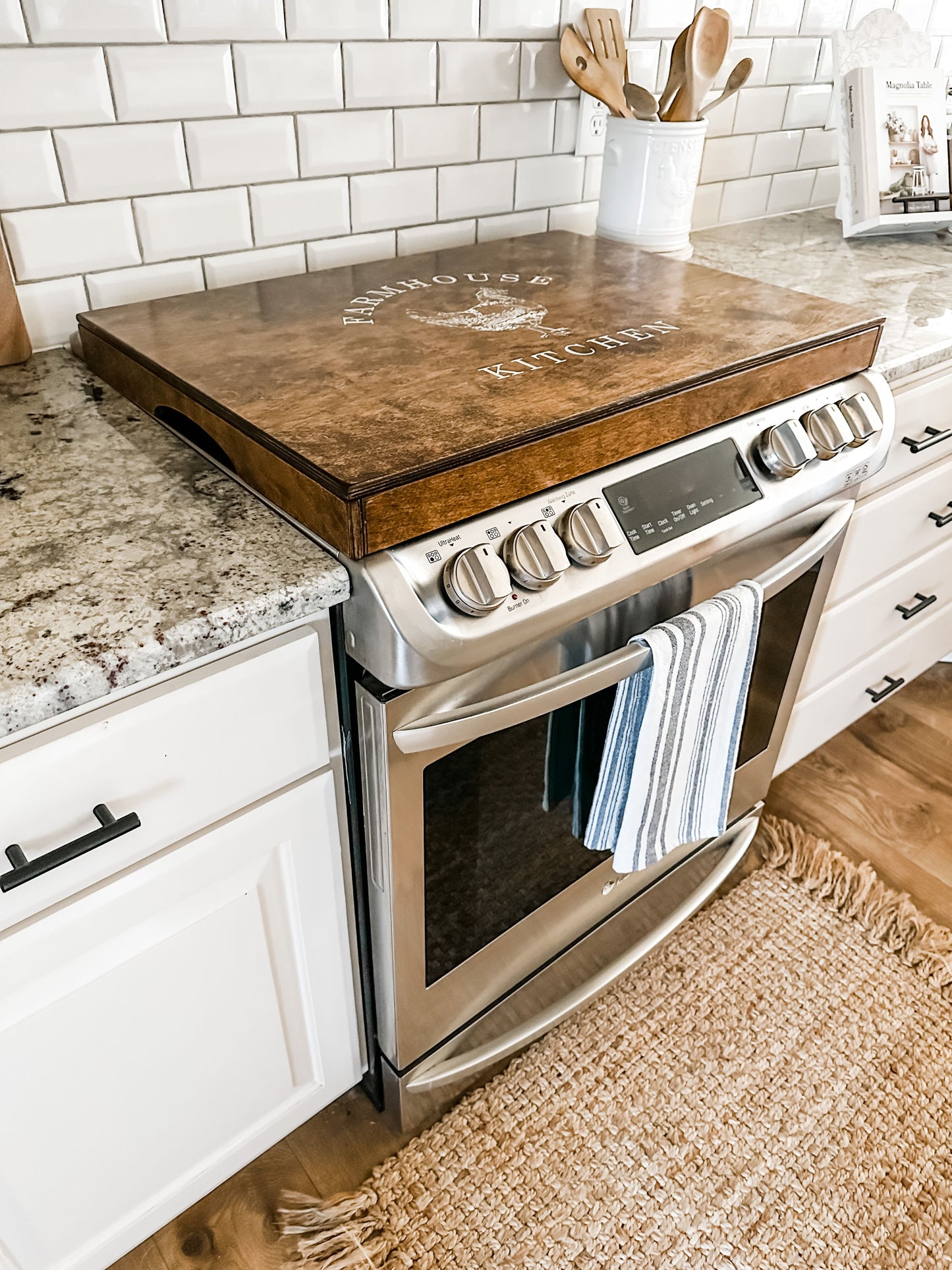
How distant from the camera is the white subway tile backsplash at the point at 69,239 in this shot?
38.5 inches

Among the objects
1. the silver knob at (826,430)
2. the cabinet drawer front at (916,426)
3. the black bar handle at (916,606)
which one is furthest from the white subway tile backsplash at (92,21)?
the black bar handle at (916,606)

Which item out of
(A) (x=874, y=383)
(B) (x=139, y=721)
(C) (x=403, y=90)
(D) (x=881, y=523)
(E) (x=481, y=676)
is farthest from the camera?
(D) (x=881, y=523)

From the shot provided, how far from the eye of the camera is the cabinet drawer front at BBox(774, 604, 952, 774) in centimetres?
151

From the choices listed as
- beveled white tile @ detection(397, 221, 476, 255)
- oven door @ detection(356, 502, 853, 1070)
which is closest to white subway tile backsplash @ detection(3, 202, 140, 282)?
beveled white tile @ detection(397, 221, 476, 255)

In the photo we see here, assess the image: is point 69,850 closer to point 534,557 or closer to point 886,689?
point 534,557

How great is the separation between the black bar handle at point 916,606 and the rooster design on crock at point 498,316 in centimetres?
91

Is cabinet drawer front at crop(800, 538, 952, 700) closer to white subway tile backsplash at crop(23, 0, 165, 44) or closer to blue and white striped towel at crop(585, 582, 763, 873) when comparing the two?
blue and white striped towel at crop(585, 582, 763, 873)

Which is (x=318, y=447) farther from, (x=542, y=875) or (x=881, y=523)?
(x=881, y=523)

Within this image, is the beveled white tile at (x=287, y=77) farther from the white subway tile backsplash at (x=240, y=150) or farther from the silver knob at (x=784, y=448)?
the silver knob at (x=784, y=448)

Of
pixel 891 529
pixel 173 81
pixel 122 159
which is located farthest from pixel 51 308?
pixel 891 529

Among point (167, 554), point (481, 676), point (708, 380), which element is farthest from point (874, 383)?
point (167, 554)

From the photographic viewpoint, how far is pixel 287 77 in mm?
1069

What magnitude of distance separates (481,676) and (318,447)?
24cm

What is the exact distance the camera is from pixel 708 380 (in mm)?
855
